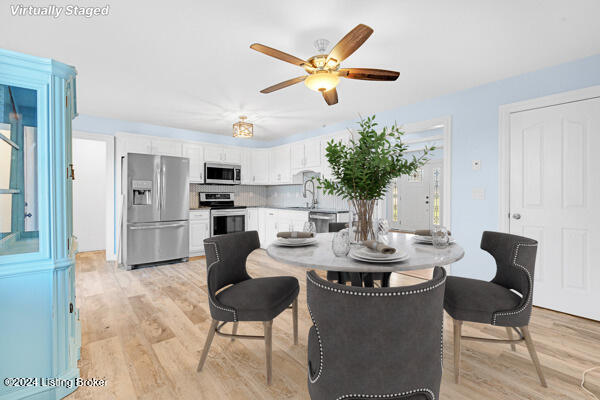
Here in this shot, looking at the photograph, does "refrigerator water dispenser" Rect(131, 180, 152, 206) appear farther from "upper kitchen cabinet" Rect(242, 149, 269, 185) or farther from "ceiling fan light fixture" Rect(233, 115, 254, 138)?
"upper kitchen cabinet" Rect(242, 149, 269, 185)

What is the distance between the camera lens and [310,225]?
2.00m

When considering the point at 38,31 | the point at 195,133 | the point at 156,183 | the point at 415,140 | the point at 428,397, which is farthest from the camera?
the point at 195,133

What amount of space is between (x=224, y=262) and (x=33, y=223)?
1038 mm

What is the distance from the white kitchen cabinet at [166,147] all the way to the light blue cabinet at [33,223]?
3439 mm

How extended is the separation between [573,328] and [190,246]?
4.98 metres

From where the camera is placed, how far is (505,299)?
165 centimetres

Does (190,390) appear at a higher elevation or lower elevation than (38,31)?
lower

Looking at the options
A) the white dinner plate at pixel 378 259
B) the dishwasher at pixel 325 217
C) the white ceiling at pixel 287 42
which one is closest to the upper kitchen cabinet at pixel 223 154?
the white ceiling at pixel 287 42

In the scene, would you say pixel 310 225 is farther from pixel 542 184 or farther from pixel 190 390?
pixel 542 184

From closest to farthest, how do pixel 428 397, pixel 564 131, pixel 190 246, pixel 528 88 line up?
pixel 428 397 < pixel 564 131 < pixel 528 88 < pixel 190 246

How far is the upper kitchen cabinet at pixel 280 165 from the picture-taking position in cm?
562

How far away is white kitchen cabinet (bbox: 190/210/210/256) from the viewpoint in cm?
499

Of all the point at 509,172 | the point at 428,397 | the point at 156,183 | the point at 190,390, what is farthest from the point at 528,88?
the point at 156,183

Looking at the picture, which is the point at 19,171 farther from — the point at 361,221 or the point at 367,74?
the point at 367,74
